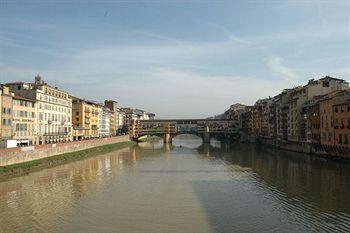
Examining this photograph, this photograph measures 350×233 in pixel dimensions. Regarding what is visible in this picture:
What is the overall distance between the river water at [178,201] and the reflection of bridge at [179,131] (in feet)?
280

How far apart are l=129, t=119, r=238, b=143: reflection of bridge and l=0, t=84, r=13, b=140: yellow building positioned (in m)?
76.0

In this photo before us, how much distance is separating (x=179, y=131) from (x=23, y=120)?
8832 centimetres

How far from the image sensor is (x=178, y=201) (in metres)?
31.8

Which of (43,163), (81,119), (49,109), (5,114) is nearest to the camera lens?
(43,163)

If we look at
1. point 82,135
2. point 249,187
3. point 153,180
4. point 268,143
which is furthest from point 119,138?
point 249,187

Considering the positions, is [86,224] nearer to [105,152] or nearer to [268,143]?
[105,152]

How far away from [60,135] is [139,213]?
5962 cm

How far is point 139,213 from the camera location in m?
27.7

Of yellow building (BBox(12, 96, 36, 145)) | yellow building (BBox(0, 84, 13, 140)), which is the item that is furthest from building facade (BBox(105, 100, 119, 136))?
yellow building (BBox(0, 84, 13, 140))

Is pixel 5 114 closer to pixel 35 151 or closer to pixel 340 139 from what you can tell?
pixel 35 151

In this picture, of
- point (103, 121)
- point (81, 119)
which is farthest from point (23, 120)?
point (103, 121)

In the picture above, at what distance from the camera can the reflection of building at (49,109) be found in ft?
234

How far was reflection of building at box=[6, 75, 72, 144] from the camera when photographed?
7144 centimetres

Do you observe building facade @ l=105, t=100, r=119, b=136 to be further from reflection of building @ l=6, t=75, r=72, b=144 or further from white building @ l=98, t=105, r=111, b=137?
reflection of building @ l=6, t=75, r=72, b=144
